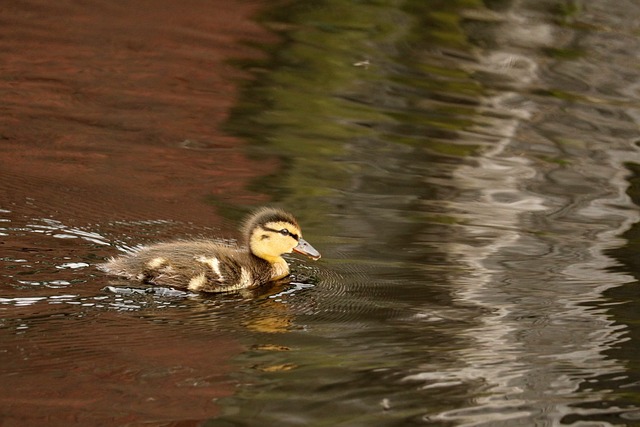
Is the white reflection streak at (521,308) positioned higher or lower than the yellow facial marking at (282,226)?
lower

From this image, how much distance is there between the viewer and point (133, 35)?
11.1 metres

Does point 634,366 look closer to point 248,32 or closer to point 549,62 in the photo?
point 549,62

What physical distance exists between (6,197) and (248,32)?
5303 millimetres

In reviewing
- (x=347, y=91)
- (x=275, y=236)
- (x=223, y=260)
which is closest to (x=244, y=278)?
(x=223, y=260)

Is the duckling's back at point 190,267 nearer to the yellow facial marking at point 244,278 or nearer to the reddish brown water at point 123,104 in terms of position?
the yellow facial marking at point 244,278

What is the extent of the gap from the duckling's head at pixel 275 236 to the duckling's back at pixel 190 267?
0.34ft

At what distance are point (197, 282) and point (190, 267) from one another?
76mm

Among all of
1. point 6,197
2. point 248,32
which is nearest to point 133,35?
point 248,32

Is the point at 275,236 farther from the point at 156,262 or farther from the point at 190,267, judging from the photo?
the point at 156,262

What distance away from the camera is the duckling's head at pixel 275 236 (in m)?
5.83

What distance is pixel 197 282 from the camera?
18.3ft

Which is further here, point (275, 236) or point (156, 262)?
point (275, 236)

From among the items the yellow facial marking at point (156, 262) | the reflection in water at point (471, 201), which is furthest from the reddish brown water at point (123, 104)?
the yellow facial marking at point (156, 262)

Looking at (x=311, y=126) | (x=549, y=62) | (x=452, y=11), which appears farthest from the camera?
(x=452, y=11)
